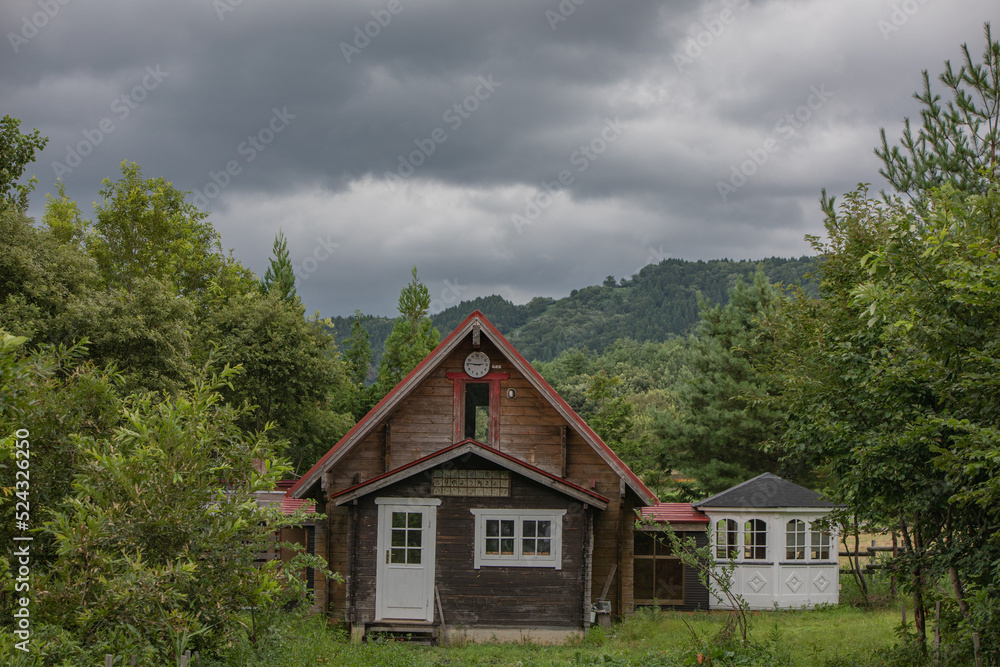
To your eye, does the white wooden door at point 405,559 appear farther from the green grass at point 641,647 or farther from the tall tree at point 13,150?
the tall tree at point 13,150

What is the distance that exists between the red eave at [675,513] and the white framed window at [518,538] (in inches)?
145

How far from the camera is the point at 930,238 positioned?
25.2 feet

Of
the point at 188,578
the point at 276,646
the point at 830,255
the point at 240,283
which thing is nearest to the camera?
the point at 188,578

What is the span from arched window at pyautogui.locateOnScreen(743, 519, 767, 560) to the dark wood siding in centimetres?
631

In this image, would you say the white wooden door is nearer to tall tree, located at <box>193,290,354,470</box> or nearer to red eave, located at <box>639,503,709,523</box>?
red eave, located at <box>639,503,709,523</box>

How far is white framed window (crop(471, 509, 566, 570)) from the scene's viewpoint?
54.5 feet

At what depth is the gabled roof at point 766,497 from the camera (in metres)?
20.3

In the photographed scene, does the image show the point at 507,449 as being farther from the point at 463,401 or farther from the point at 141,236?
the point at 141,236

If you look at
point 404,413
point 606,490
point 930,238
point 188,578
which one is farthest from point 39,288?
point 930,238

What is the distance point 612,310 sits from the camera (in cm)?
15400

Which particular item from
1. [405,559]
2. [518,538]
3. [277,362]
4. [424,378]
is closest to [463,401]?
[424,378]

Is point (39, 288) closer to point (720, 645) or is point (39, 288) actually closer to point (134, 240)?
point (134, 240)

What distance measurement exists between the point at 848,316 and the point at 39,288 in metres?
20.9

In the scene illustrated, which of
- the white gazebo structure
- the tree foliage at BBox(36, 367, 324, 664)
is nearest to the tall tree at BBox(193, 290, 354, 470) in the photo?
the white gazebo structure
